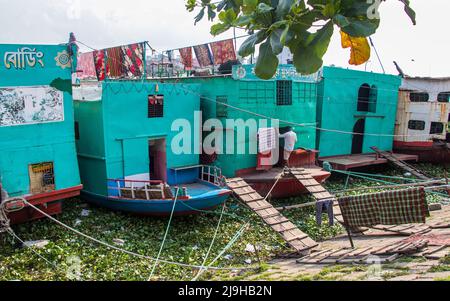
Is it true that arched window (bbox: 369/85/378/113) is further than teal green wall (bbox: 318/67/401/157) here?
Yes

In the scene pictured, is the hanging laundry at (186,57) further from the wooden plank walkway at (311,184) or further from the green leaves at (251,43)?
the green leaves at (251,43)

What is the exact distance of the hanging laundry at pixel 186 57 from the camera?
53.6 ft

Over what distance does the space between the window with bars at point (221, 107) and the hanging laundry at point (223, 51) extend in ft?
5.77

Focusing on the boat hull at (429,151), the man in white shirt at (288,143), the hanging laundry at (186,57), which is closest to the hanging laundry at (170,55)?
the hanging laundry at (186,57)

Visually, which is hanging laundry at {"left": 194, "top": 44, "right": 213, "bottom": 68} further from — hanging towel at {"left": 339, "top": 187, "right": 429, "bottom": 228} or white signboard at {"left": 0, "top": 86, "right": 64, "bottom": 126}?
hanging towel at {"left": 339, "top": 187, "right": 429, "bottom": 228}

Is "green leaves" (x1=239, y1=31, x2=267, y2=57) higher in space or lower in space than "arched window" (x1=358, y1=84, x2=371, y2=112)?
higher

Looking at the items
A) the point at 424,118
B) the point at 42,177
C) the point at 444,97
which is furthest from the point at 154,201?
the point at 444,97

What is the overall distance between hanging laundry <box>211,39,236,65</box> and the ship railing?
5.89m

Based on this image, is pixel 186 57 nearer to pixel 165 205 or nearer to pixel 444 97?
pixel 165 205

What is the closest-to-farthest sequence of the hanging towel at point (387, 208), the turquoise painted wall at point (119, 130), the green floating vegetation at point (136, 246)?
the hanging towel at point (387, 208)
the green floating vegetation at point (136, 246)
the turquoise painted wall at point (119, 130)

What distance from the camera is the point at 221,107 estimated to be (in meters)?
14.4

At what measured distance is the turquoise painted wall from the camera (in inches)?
468

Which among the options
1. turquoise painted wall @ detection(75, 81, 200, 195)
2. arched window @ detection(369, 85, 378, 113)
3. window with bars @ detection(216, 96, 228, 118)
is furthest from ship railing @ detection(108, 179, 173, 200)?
arched window @ detection(369, 85, 378, 113)
